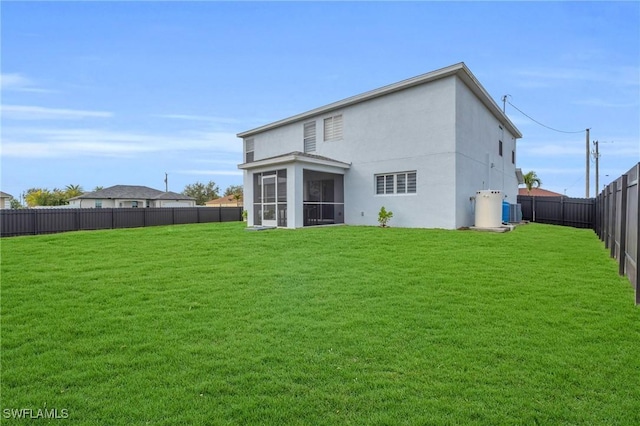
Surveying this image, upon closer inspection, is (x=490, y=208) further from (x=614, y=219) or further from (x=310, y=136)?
(x=310, y=136)

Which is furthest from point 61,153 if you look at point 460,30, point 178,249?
point 460,30

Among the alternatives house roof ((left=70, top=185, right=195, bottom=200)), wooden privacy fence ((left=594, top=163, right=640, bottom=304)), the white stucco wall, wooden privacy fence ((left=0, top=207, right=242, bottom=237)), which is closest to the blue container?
the white stucco wall

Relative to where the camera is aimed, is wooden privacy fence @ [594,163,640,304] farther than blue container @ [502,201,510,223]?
No

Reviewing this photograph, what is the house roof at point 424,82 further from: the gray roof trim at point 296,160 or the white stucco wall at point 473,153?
the gray roof trim at point 296,160

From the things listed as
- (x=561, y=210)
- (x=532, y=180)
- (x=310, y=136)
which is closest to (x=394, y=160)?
(x=310, y=136)

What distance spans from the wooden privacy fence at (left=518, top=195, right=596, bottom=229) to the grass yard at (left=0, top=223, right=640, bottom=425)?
540 inches

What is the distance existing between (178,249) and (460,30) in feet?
42.2

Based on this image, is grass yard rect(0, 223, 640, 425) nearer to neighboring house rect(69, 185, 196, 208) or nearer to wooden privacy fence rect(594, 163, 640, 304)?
wooden privacy fence rect(594, 163, 640, 304)

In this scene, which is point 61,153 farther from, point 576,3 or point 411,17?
point 576,3

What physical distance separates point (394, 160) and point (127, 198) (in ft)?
115

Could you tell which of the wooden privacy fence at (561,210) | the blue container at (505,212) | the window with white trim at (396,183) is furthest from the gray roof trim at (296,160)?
the wooden privacy fence at (561,210)

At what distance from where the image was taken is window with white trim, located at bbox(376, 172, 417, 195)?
14.3 m

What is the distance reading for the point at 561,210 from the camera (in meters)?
19.2

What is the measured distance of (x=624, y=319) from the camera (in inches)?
158
